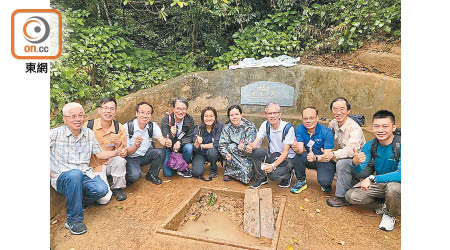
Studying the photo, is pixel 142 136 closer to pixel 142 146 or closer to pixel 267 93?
pixel 142 146

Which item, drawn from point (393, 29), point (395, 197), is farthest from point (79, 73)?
point (393, 29)

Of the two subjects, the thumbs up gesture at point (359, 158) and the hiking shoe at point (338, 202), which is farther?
the hiking shoe at point (338, 202)

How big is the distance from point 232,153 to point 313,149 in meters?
1.19

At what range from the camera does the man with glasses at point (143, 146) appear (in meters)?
4.06

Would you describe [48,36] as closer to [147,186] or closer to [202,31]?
[147,186]

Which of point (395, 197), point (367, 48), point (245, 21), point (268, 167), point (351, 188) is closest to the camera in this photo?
point (395, 197)

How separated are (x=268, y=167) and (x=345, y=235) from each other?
1300 millimetres

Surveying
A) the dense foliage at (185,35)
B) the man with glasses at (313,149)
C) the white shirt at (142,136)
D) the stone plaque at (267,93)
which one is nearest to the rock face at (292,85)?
the stone plaque at (267,93)

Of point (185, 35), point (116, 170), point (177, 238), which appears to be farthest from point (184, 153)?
point (185, 35)

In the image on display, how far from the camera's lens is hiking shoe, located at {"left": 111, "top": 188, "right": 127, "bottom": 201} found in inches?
150

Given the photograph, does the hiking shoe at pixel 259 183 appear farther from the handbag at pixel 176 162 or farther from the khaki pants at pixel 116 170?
the khaki pants at pixel 116 170

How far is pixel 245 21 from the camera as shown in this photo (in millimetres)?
7652

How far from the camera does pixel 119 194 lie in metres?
3.84

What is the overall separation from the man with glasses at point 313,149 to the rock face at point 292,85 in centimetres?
171
